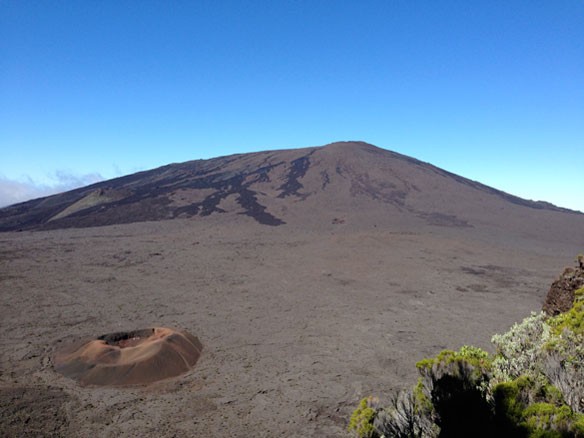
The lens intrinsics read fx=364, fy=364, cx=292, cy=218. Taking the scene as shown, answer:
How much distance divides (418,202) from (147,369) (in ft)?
130

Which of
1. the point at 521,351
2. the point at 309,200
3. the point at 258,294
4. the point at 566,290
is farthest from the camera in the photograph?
the point at 309,200

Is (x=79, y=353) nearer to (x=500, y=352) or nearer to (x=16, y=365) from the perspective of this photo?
(x=16, y=365)

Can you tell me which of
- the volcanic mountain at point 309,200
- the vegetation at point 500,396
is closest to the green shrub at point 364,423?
the vegetation at point 500,396

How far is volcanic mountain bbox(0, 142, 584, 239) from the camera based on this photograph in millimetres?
36625

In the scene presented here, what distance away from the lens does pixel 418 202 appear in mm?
43219

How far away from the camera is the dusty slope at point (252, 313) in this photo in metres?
7.04

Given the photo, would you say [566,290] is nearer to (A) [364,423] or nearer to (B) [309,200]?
(A) [364,423]

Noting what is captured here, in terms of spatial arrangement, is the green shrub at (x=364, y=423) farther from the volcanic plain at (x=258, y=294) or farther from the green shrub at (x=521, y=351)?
the volcanic plain at (x=258, y=294)

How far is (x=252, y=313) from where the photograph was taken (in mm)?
13281

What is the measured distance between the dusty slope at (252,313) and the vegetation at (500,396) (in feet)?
10.1

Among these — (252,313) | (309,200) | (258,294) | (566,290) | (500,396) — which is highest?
(309,200)

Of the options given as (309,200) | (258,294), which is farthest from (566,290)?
(309,200)

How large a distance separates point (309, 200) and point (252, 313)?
30016mm

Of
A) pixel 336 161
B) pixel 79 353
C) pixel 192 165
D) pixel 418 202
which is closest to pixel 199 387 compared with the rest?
pixel 79 353
